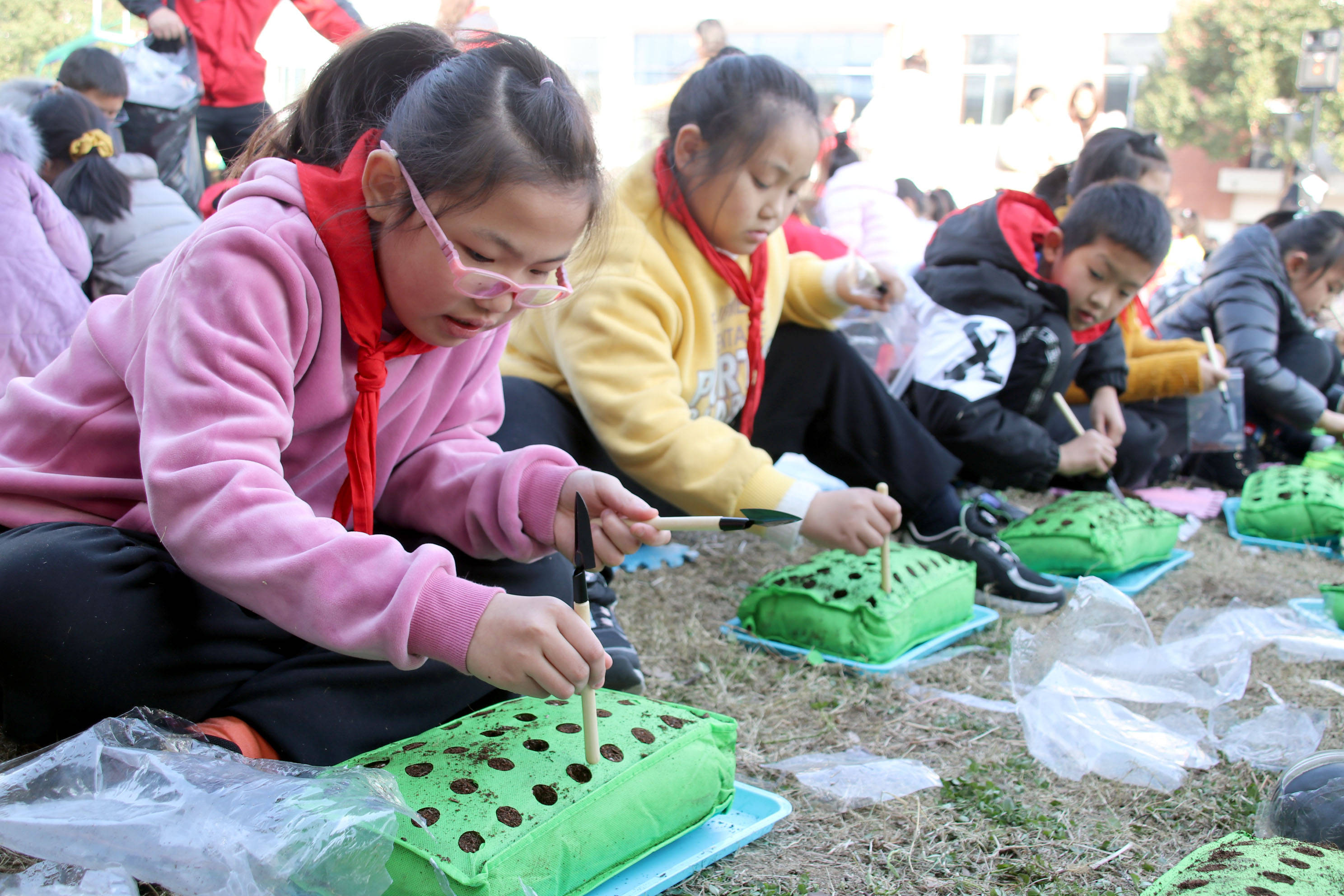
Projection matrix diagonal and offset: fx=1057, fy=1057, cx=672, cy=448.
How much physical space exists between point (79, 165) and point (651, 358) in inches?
67.6

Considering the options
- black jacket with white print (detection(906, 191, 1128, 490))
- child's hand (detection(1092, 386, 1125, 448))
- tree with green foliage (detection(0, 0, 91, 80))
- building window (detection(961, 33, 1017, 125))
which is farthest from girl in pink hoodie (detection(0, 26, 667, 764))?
building window (detection(961, 33, 1017, 125))

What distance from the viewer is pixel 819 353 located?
6.67 ft

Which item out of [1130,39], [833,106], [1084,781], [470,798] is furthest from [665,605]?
[1130,39]

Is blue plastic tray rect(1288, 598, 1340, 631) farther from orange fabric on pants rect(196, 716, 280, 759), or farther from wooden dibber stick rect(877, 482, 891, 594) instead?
orange fabric on pants rect(196, 716, 280, 759)

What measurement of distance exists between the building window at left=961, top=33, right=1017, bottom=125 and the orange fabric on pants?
14.6m

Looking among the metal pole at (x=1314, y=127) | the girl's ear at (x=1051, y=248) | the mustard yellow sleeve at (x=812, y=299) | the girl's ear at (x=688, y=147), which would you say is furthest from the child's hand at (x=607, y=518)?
the metal pole at (x=1314, y=127)

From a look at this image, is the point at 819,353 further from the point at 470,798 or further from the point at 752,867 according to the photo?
the point at 470,798

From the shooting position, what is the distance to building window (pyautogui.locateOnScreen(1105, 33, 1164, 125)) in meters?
15.2

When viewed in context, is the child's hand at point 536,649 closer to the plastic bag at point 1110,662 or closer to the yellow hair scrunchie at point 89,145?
the plastic bag at point 1110,662

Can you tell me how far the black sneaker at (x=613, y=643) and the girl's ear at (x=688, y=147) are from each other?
713 millimetres

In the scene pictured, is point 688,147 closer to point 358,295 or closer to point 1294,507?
point 358,295

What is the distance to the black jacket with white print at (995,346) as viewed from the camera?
224cm

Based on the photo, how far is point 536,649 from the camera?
890mm

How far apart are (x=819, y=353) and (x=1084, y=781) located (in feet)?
3.27
